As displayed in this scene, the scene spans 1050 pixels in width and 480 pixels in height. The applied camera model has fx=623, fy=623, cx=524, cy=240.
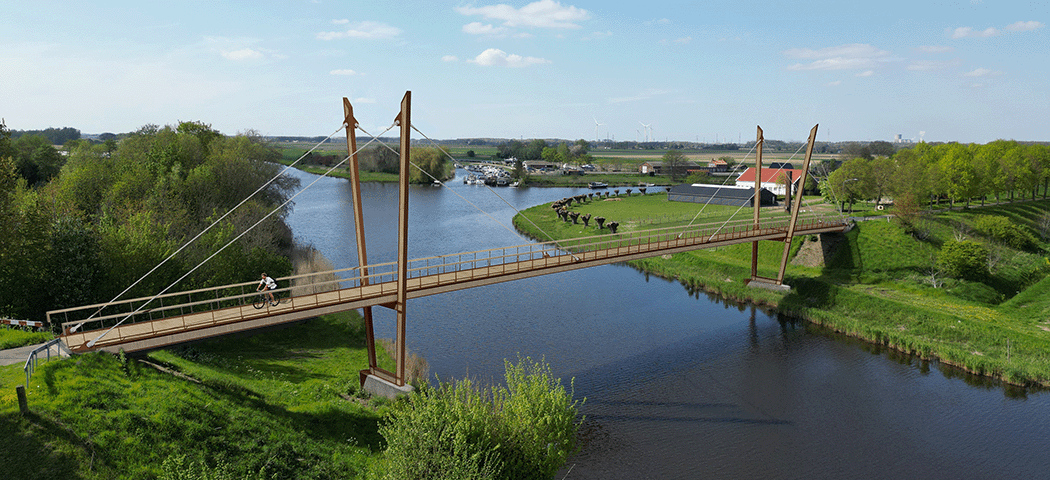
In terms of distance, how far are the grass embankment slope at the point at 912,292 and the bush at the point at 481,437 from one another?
98.4 ft

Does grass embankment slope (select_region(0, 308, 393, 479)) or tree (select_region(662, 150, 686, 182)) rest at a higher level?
tree (select_region(662, 150, 686, 182))

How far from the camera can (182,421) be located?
21.5 meters

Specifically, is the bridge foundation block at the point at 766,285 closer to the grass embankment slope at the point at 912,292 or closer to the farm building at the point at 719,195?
the grass embankment slope at the point at 912,292

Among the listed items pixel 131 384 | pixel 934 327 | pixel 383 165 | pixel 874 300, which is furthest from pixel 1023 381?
pixel 383 165

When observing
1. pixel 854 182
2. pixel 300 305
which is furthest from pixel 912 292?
pixel 300 305

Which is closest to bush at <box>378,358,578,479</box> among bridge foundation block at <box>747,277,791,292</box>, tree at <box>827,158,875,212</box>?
bridge foundation block at <box>747,277,791,292</box>

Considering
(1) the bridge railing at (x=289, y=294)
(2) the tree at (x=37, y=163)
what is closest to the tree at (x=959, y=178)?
(1) the bridge railing at (x=289, y=294)

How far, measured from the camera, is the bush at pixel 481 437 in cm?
1891

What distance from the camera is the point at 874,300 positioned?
4625cm

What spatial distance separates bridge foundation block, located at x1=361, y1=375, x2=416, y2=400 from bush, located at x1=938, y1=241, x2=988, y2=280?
44438 millimetres

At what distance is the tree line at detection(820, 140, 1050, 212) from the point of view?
66.1 meters

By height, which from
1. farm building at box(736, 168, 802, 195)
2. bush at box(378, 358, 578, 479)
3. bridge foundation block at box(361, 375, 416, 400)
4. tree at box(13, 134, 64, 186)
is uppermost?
tree at box(13, 134, 64, 186)

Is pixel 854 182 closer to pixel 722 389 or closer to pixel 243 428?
pixel 722 389

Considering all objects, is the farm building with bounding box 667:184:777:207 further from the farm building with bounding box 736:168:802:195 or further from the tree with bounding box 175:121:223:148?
the tree with bounding box 175:121:223:148
